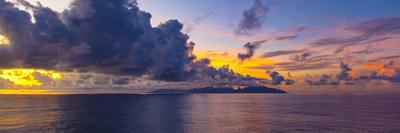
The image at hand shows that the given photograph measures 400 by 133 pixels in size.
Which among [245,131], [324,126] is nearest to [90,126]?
[245,131]

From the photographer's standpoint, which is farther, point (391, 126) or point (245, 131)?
point (391, 126)

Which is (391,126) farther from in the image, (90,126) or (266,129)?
(90,126)

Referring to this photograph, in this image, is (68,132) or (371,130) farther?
(371,130)

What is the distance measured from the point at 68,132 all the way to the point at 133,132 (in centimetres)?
1527

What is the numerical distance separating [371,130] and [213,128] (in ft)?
134

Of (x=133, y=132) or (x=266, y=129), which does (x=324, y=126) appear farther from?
(x=133, y=132)

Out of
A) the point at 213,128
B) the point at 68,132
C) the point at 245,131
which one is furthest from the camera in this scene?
the point at 213,128

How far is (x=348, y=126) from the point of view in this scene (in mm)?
95500

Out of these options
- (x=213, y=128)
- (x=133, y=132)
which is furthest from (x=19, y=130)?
(x=213, y=128)

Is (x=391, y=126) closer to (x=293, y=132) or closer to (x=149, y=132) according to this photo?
(x=293, y=132)

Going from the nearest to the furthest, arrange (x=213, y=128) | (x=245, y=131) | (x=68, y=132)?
(x=68, y=132)
(x=245, y=131)
(x=213, y=128)

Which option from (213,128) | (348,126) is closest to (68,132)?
(213,128)

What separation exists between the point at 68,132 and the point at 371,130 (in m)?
76.1

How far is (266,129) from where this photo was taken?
89.8m
